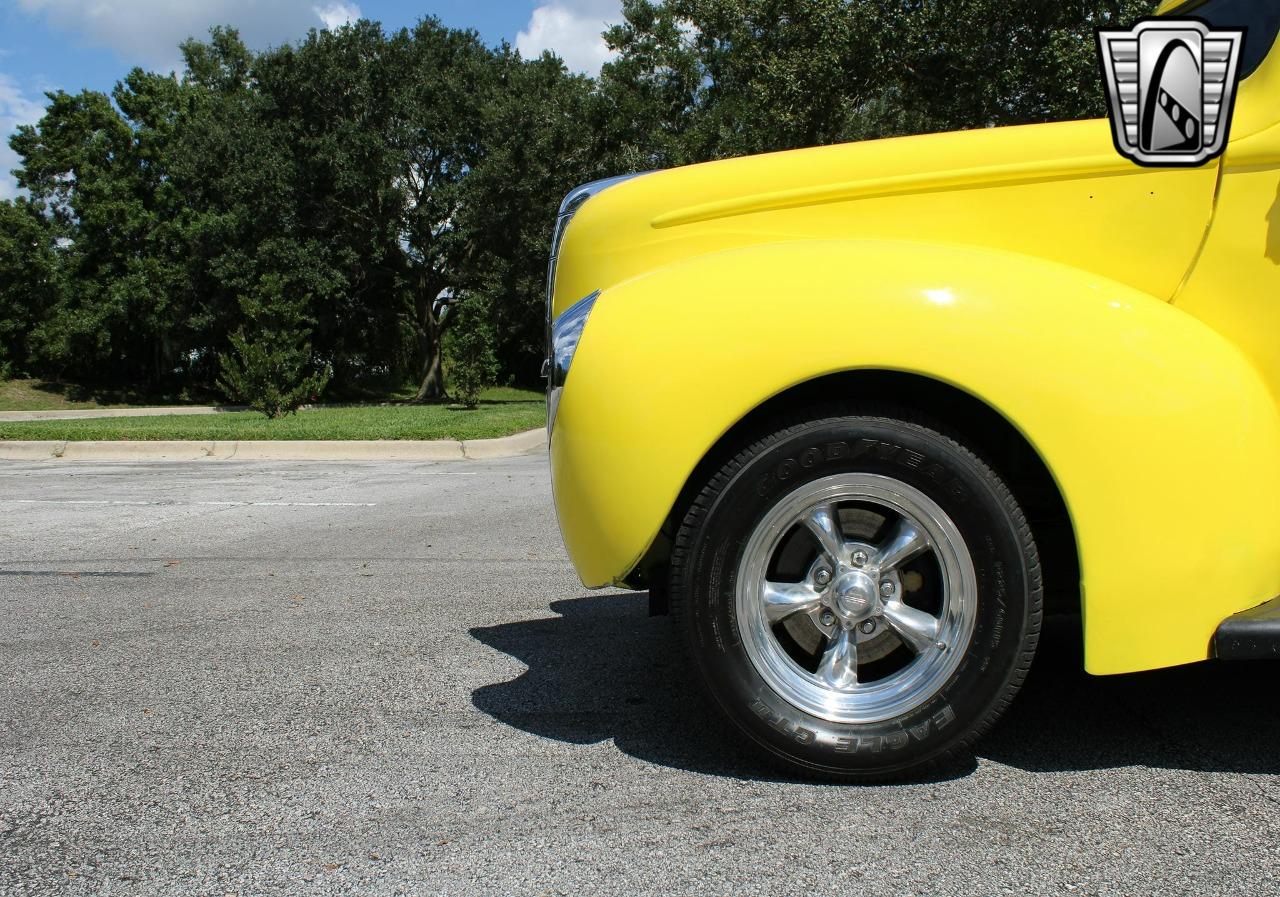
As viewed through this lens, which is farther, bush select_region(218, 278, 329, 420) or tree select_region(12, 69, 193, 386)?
tree select_region(12, 69, 193, 386)

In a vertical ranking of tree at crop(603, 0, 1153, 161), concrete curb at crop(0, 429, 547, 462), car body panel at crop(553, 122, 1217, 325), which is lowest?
concrete curb at crop(0, 429, 547, 462)

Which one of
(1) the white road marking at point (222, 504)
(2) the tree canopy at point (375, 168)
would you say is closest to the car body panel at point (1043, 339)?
(1) the white road marking at point (222, 504)

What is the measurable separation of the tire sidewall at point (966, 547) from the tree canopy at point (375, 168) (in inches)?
704

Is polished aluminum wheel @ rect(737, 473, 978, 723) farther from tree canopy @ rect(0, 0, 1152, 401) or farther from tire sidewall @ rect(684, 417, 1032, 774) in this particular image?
tree canopy @ rect(0, 0, 1152, 401)

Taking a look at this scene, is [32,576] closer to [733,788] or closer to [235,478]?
[733,788]

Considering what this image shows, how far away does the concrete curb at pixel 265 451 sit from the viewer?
13297 mm

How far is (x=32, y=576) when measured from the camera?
5.61 meters

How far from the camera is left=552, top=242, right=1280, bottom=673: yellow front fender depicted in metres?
2.35

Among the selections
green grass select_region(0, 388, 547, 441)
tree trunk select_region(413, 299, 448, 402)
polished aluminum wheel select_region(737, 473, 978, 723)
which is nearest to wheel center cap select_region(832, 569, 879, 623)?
polished aluminum wheel select_region(737, 473, 978, 723)

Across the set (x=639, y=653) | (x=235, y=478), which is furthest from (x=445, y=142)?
(x=639, y=653)

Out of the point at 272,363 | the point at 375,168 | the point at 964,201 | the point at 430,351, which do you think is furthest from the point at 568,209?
the point at 430,351

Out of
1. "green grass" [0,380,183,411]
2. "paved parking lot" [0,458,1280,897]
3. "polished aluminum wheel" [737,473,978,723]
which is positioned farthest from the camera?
"green grass" [0,380,183,411]

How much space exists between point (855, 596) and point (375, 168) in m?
31.0

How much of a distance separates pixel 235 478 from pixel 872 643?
9.58 metres
